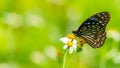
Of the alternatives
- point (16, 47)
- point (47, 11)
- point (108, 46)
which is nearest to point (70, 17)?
point (47, 11)

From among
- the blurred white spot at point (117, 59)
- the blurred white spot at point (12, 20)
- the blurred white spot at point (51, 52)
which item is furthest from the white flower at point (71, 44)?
the blurred white spot at point (12, 20)

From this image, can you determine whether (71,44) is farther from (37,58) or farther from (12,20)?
(12,20)

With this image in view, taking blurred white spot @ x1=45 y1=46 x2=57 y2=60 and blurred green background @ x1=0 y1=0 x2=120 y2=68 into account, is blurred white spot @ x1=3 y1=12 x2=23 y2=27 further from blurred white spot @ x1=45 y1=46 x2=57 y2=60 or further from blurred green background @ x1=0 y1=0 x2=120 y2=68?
blurred white spot @ x1=45 y1=46 x2=57 y2=60

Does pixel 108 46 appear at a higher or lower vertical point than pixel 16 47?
lower

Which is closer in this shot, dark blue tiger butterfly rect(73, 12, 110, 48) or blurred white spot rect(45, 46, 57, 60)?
dark blue tiger butterfly rect(73, 12, 110, 48)

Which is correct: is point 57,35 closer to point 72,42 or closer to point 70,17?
point 70,17

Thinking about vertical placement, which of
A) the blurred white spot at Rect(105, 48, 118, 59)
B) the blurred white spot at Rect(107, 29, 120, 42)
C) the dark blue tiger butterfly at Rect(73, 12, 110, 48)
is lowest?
the dark blue tiger butterfly at Rect(73, 12, 110, 48)

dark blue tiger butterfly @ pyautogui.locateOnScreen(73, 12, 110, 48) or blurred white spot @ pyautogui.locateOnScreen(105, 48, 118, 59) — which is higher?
blurred white spot @ pyautogui.locateOnScreen(105, 48, 118, 59)

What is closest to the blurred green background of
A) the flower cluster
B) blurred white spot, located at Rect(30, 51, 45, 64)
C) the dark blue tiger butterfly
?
blurred white spot, located at Rect(30, 51, 45, 64)
